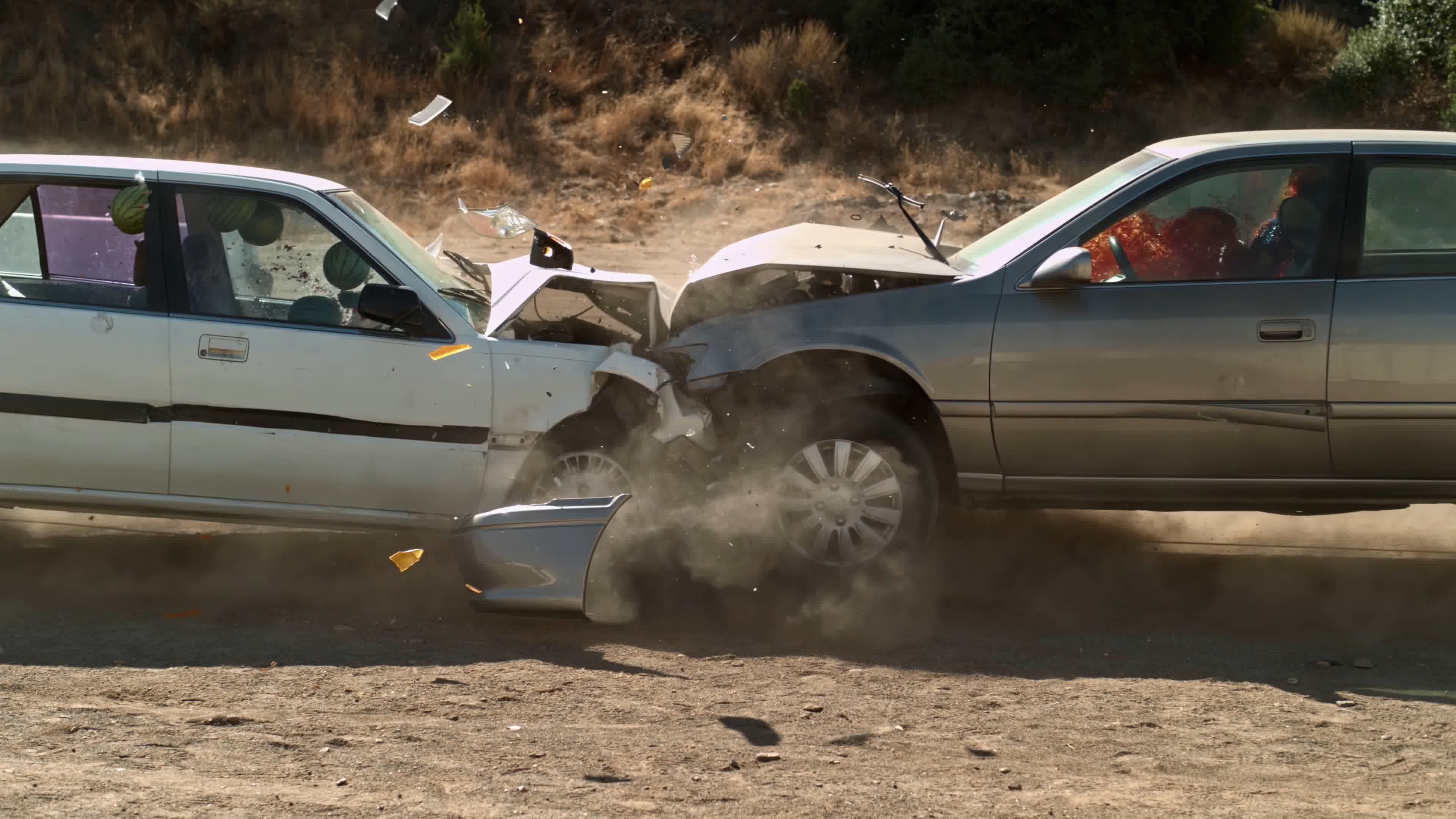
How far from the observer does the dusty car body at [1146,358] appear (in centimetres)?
558

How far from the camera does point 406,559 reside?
5.88m

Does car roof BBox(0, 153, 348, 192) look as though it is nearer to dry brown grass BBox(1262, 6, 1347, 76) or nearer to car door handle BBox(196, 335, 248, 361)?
car door handle BBox(196, 335, 248, 361)

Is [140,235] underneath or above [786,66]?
underneath

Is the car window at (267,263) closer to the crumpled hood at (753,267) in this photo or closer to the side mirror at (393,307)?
the side mirror at (393,307)

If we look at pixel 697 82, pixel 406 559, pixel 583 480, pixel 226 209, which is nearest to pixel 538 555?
pixel 583 480

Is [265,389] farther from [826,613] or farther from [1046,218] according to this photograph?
[1046,218]

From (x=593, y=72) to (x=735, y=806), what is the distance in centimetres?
1870

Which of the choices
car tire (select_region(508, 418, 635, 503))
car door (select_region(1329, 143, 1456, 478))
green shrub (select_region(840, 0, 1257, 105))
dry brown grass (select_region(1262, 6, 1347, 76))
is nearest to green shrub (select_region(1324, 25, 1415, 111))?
dry brown grass (select_region(1262, 6, 1347, 76))

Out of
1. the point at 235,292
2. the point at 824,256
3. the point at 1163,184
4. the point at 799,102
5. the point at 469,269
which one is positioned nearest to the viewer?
the point at 1163,184

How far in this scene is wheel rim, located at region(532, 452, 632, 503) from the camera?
5.72 meters

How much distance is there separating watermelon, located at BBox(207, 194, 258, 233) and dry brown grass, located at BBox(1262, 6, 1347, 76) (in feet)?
66.8

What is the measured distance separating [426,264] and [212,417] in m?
1.12

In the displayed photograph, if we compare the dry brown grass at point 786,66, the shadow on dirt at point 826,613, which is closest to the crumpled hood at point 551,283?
the shadow on dirt at point 826,613

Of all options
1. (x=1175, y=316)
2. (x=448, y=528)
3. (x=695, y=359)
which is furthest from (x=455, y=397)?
(x=1175, y=316)
